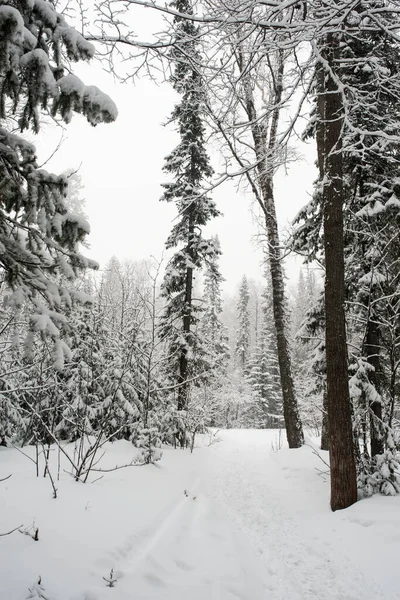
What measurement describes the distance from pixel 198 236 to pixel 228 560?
10.5 m

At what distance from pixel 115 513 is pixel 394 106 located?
29.6ft

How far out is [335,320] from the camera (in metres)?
5.78

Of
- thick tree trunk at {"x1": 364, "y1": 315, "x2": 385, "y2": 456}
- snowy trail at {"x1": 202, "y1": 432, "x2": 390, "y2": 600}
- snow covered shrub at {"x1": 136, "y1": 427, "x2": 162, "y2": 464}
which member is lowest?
snowy trail at {"x1": 202, "y1": 432, "x2": 390, "y2": 600}

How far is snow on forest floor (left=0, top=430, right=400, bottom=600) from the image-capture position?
291 centimetres

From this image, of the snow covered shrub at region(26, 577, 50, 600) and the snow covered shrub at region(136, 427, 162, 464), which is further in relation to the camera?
the snow covered shrub at region(136, 427, 162, 464)

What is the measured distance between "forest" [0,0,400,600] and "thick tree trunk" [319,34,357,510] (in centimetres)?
3

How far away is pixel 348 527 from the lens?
4715 millimetres

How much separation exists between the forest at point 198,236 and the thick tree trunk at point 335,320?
0.03m

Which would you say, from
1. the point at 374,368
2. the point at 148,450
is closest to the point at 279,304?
the point at 374,368

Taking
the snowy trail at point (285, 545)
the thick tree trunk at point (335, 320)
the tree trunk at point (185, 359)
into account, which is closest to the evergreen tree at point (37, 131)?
the snowy trail at point (285, 545)

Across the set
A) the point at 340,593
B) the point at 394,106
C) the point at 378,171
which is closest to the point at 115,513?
the point at 340,593

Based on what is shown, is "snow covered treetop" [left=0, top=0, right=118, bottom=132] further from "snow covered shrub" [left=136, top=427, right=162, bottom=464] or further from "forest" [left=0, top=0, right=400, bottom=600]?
"snow covered shrub" [left=136, top=427, right=162, bottom=464]

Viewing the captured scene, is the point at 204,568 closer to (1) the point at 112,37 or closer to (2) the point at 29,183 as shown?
(2) the point at 29,183

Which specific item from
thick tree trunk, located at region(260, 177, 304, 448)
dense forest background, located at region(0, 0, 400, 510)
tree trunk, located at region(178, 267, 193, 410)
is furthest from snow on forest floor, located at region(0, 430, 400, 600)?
tree trunk, located at region(178, 267, 193, 410)
